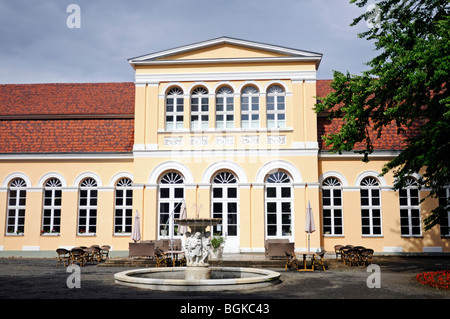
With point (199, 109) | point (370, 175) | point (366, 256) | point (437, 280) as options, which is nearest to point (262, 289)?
point (437, 280)

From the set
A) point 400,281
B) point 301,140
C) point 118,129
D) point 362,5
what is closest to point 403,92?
point 362,5

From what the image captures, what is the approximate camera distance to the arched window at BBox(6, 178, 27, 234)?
2178 centimetres

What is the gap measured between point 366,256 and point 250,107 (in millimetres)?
8617

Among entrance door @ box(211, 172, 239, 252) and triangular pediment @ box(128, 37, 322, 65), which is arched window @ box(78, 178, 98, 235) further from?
triangular pediment @ box(128, 37, 322, 65)

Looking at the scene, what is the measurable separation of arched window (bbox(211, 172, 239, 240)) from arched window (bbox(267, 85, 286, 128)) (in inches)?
121

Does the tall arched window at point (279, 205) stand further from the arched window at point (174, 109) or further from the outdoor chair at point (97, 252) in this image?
the outdoor chair at point (97, 252)

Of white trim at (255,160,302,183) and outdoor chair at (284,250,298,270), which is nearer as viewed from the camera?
outdoor chair at (284,250,298,270)

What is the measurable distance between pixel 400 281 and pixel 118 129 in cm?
1505

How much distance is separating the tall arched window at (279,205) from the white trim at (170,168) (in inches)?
139

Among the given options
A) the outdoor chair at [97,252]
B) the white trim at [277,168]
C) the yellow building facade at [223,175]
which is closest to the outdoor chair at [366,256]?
the yellow building facade at [223,175]

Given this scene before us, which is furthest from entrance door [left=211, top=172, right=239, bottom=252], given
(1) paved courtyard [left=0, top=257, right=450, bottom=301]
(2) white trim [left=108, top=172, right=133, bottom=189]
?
(1) paved courtyard [left=0, top=257, right=450, bottom=301]

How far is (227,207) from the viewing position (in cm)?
2066

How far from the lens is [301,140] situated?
20688 mm
